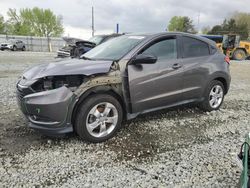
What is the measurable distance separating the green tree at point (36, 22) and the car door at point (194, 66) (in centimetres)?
6766

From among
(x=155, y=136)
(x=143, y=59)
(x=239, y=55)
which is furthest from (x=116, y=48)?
(x=239, y=55)

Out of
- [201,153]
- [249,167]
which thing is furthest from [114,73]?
[249,167]

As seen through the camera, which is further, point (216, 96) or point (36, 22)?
point (36, 22)

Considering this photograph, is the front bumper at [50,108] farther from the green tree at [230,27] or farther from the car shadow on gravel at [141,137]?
the green tree at [230,27]

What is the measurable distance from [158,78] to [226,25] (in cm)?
6538

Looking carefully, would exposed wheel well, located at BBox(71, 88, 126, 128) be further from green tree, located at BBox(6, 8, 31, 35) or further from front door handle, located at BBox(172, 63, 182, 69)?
green tree, located at BBox(6, 8, 31, 35)

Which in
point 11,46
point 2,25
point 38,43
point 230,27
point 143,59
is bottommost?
point 143,59

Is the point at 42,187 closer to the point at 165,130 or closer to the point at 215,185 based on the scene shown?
the point at 215,185

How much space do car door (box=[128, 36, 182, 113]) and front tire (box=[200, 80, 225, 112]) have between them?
0.83 metres

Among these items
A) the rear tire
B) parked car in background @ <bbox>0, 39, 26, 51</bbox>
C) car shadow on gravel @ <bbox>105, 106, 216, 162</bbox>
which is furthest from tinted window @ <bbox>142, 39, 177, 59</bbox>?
parked car in background @ <bbox>0, 39, 26, 51</bbox>

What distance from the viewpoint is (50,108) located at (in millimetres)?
3381

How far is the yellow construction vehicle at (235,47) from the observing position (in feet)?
75.0

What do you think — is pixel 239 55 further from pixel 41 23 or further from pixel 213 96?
pixel 41 23

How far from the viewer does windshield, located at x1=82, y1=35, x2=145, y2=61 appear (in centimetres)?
417
